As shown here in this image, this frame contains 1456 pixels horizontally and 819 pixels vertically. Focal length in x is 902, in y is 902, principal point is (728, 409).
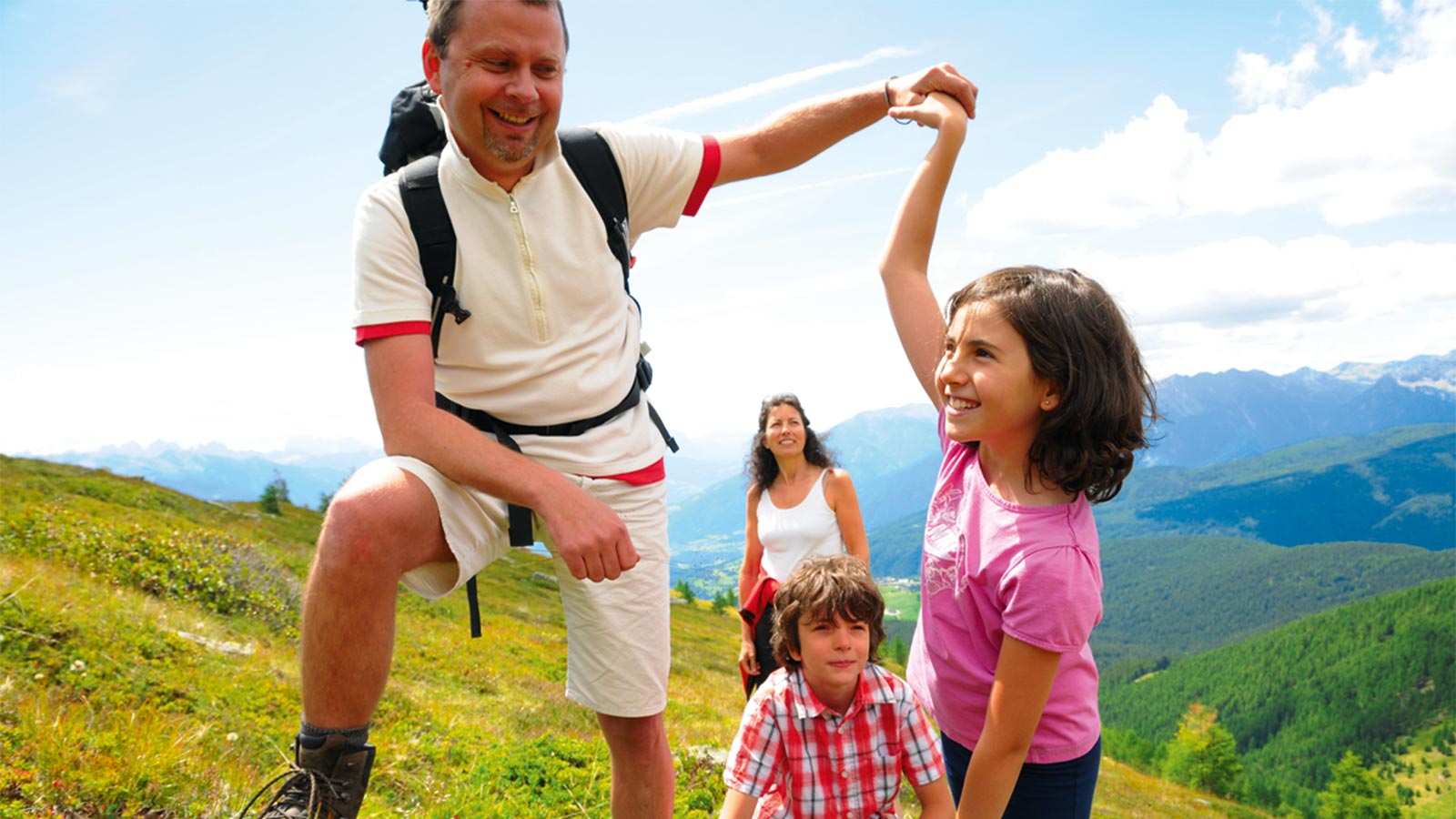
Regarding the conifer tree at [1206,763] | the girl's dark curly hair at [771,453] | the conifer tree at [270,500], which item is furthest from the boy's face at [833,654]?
the conifer tree at [1206,763]

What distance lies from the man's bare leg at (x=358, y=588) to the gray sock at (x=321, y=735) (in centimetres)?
2

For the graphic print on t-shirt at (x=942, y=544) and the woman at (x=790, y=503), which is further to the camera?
the woman at (x=790, y=503)

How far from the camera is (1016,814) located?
2.83m

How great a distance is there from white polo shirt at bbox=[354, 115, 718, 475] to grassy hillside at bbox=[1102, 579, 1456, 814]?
532ft

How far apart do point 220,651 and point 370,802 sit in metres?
4.25

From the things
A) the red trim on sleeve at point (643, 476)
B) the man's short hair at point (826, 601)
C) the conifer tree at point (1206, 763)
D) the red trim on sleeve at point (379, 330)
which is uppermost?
the red trim on sleeve at point (379, 330)

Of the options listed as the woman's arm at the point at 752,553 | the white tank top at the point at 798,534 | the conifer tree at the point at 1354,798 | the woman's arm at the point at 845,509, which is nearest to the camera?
the white tank top at the point at 798,534

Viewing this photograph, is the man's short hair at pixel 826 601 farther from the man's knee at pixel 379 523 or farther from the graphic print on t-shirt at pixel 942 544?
the man's knee at pixel 379 523

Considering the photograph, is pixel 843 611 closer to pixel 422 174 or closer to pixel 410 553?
pixel 410 553

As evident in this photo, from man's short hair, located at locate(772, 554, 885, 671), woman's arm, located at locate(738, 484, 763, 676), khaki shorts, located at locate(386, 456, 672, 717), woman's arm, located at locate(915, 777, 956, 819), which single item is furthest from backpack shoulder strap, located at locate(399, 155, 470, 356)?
woman's arm, located at locate(738, 484, 763, 676)

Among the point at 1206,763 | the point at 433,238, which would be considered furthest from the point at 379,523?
the point at 1206,763

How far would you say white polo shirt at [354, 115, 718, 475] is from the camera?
118 inches

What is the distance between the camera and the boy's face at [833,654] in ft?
11.8

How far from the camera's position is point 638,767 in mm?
3654
